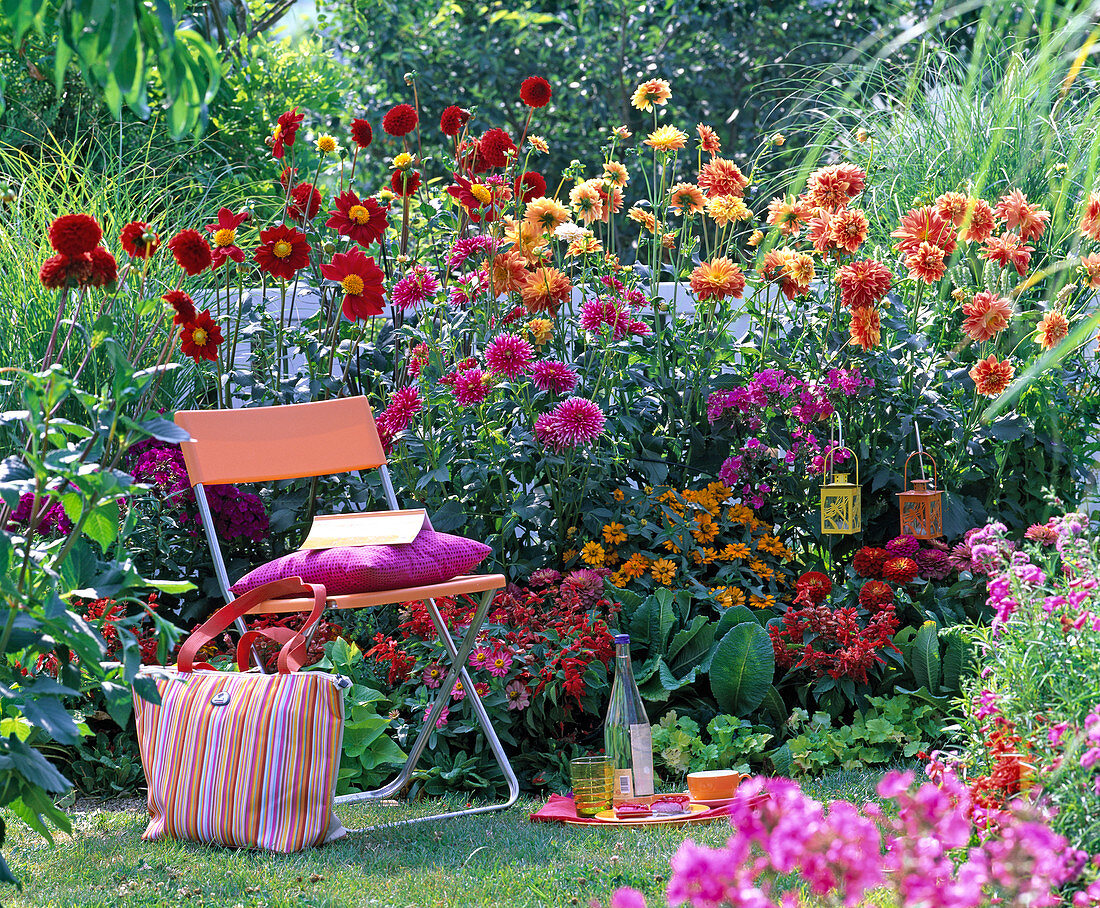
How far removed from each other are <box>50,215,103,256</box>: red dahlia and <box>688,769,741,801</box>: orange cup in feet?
5.21

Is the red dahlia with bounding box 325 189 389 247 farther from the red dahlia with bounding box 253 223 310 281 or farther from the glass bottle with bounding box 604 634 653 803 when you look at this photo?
the glass bottle with bounding box 604 634 653 803

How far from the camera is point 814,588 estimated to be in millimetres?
3064

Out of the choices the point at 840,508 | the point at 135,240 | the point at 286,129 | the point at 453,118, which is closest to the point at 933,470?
the point at 840,508

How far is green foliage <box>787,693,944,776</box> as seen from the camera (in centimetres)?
273

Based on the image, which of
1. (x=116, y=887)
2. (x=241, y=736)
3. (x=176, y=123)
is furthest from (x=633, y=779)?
(x=176, y=123)

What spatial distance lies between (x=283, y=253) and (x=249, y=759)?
5.03 ft

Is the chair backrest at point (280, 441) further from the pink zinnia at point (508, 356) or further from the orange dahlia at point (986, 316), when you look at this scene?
the orange dahlia at point (986, 316)

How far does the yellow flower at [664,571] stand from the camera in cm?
315

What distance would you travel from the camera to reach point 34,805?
5.41ft

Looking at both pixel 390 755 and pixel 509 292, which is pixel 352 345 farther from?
pixel 390 755

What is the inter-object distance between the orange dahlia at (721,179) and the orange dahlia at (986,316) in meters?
0.74

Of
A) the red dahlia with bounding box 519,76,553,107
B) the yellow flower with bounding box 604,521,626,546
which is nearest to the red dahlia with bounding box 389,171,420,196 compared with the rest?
the red dahlia with bounding box 519,76,553,107

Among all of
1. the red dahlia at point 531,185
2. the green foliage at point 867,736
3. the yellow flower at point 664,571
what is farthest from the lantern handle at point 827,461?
the red dahlia at point 531,185

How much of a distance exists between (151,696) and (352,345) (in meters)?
2.16
